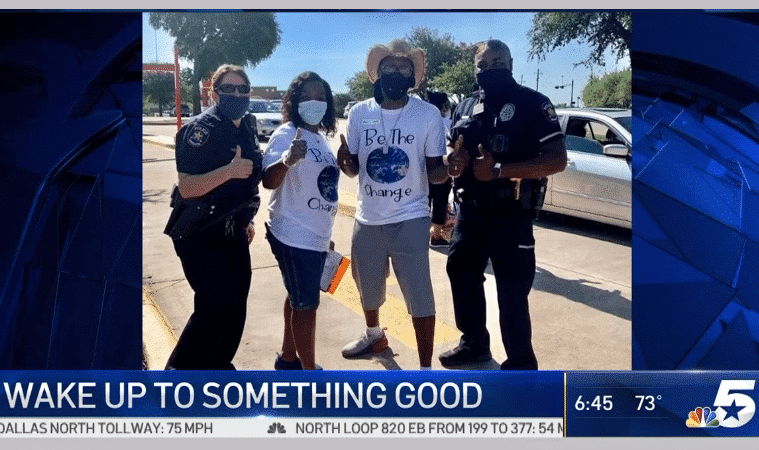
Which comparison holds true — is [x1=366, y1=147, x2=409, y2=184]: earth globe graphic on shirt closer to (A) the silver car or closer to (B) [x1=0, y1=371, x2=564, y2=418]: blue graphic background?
(A) the silver car

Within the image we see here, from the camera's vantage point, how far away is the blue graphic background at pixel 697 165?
344cm

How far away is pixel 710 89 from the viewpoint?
136 inches

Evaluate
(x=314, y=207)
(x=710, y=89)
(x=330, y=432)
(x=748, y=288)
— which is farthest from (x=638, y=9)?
(x=330, y=432)

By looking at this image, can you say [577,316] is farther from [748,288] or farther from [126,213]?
[126,213]

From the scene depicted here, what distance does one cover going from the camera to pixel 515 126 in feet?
11.6

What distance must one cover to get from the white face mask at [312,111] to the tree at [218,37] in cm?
30

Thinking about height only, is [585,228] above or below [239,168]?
below

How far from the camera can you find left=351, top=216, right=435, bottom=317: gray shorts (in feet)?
11.5

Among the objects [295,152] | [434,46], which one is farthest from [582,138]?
[295,152]

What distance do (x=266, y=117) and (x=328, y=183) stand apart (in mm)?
439

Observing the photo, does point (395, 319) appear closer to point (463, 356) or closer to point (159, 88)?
point (463, 356)

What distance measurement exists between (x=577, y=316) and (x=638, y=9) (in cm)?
158

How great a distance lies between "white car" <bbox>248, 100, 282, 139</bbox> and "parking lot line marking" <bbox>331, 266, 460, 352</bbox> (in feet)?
3.07

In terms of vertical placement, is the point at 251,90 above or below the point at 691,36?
below
